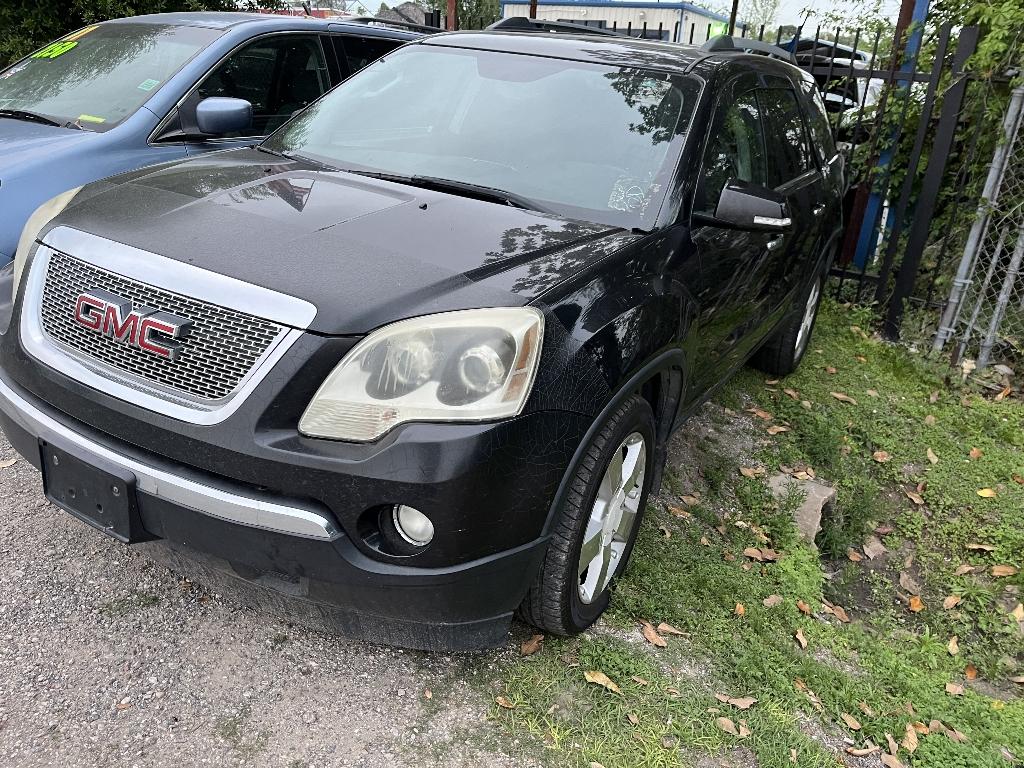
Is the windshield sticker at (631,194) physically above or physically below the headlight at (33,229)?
above

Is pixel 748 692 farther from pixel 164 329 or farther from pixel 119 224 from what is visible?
pixel 119 224

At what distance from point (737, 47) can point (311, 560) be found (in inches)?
132

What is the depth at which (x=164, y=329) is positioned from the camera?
2.07 metres

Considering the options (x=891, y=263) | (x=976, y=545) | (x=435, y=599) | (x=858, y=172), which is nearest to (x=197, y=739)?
(x=435, y=599)

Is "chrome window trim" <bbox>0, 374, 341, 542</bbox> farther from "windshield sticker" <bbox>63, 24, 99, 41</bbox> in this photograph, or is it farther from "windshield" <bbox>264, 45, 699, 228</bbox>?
"windshield sticker" <bbox>63, 24, 99, 41</bbox>

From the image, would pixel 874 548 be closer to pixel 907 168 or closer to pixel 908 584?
pixel 908 584

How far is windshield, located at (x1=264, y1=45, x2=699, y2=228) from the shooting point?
2912 mm

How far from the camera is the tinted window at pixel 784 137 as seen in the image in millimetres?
3898

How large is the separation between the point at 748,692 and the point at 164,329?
2.11 metres

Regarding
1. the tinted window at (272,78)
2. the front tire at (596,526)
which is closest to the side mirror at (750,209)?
the front tire at (596,526)

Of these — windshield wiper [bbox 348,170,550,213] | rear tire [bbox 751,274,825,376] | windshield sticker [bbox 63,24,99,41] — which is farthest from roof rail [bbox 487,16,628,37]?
windshield sticker [bbox 63,24,99,41]

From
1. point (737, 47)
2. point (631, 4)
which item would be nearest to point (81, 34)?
point (737, 47)

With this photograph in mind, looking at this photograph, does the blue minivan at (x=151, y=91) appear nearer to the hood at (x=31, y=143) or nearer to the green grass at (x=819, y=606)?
the hood at (x=31, y=143)

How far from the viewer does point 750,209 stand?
2.87m
